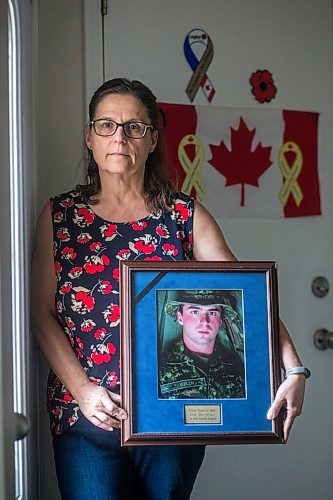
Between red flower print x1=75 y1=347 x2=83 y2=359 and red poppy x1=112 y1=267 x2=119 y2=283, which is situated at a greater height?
red poppy x1=112 y1=267 x2=119 y2=283

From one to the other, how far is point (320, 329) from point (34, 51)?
3.78 ft

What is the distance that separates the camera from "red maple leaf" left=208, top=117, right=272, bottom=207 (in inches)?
93.4

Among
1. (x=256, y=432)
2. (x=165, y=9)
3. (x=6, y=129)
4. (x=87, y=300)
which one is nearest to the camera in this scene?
(x=6, y=129)

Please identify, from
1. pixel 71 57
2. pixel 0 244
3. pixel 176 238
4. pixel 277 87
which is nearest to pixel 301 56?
pixel 277 87

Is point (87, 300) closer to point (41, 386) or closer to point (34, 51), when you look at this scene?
point (41, 386)

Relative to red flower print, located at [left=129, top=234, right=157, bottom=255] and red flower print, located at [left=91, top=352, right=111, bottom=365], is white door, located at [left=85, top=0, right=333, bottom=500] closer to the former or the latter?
red flower print, located at [left=129, top=234, right=157, bottom=255]

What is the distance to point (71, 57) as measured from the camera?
225 centimetres

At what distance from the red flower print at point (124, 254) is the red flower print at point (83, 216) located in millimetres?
105

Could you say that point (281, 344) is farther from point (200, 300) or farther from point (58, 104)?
point (58, 104)

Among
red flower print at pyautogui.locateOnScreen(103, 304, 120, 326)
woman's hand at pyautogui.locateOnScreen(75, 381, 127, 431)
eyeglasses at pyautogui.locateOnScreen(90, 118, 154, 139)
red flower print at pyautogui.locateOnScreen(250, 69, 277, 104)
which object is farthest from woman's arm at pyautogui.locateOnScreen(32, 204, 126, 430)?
red flower print at pyautogui.locateOnScreen(250, 69, 277, 104)

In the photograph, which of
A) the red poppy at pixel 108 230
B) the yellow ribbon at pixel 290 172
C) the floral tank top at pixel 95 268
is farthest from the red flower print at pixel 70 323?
the yellow ribbon at pixel 290 172

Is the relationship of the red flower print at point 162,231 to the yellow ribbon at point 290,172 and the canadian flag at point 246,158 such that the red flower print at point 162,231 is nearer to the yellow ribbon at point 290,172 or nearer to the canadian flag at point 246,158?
the canadian flag at point 246,158

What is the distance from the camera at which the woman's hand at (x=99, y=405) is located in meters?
1.68

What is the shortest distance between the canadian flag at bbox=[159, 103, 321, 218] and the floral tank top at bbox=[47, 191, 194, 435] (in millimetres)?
457
